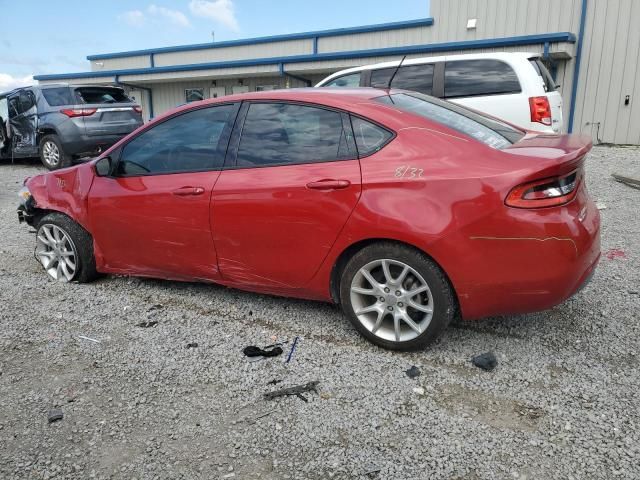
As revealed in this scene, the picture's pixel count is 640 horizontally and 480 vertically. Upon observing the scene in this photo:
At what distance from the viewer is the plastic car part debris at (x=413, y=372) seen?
3.02 meters

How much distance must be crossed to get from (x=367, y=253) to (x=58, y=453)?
1.87 meters

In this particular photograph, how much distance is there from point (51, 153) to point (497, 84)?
8.30 metres

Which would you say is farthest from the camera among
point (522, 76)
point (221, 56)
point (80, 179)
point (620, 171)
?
point (221, 56)

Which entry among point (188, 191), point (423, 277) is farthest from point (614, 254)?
point (188, 191)

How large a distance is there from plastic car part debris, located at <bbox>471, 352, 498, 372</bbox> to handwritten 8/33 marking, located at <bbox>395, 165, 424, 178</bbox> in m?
1.13

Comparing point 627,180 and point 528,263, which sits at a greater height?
point 528,263

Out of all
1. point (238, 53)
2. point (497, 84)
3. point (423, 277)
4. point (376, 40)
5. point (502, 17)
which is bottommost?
point (423, 277)

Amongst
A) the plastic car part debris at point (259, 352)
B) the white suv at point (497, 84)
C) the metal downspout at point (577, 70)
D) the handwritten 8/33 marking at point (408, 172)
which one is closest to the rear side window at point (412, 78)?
the white suv at point (497, 84)

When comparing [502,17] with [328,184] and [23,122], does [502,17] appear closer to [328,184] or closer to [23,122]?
[23,122]

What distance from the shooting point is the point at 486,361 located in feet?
10.2

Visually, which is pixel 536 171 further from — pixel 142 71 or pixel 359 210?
pixel 142 71

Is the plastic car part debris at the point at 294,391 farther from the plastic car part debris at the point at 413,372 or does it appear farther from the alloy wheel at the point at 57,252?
the alloy wheel at the point at 57,252

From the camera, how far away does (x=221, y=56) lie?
2102cm

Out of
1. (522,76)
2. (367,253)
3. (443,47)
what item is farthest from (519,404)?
(443,47)
